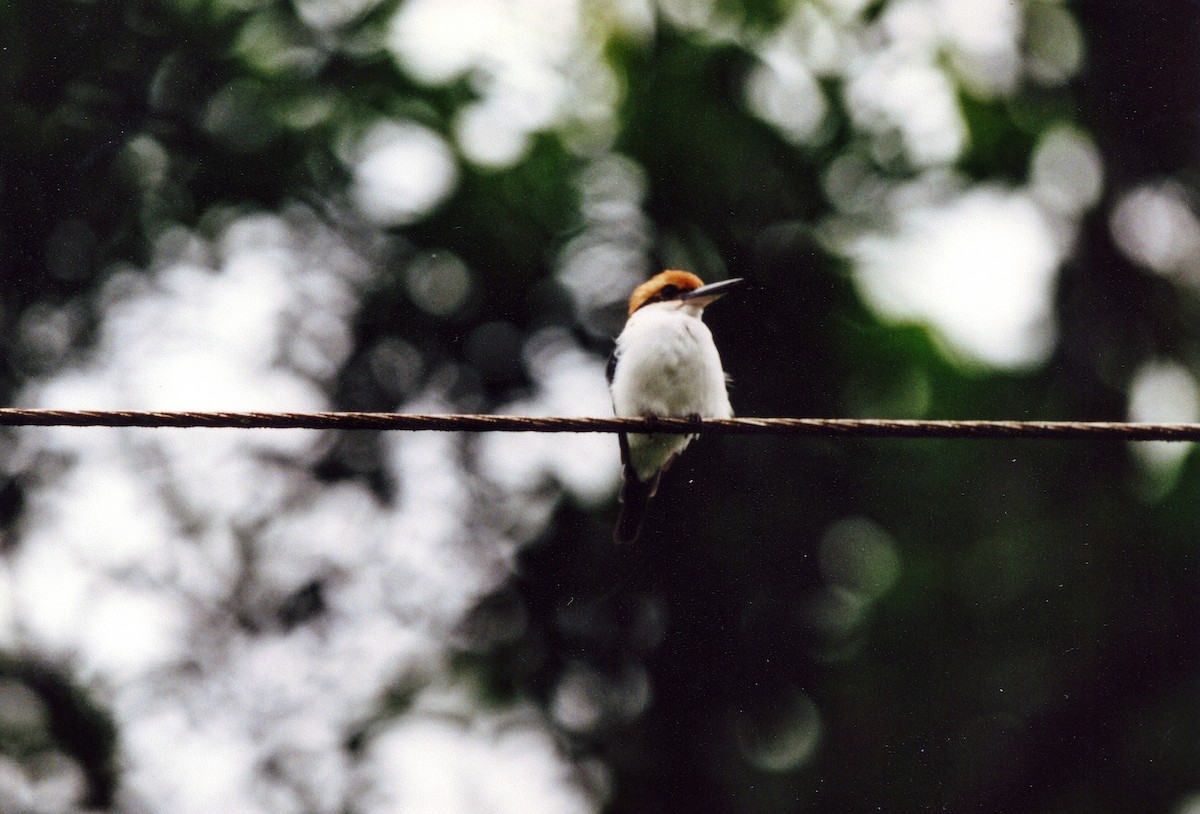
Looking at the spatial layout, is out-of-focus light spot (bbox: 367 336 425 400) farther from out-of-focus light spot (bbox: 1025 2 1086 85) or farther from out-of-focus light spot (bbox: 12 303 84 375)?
out-of-focus light spot (bbox: 1025 2 1086 85)

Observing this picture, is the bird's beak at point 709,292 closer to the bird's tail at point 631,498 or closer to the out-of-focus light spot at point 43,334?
the bird's tail at point 631,498

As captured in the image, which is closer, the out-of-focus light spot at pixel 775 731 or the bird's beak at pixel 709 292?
the bird's beak at pixel 709 292

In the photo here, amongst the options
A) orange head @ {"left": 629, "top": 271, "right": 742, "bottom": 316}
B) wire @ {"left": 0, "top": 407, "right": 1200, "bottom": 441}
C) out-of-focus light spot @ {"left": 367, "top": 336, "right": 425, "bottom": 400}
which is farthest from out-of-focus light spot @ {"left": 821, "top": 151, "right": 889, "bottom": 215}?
wire @ {"left": 0, "top": 407, "right": 1200, "bottom": 441}

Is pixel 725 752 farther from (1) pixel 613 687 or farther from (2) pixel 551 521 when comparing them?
(2) pixel 551 521

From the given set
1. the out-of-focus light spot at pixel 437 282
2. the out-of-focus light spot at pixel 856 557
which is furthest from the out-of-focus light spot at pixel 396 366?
→ the out-of-focus light spot at pixel 856 557

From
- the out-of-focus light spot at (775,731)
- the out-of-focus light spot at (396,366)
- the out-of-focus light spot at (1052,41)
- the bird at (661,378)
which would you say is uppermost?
the out-of-focus light spot at (1052,41)

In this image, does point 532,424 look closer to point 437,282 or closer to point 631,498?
point 631,498
